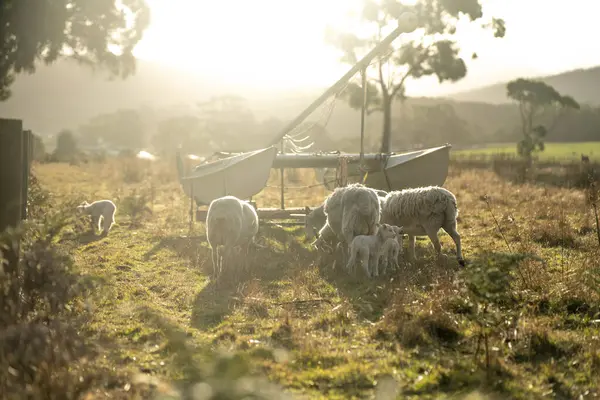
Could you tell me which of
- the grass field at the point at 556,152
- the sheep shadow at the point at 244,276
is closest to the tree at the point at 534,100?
the grass field at the point at 556,152

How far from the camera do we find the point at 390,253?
8.73m

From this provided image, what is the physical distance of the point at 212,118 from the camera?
11212 cm

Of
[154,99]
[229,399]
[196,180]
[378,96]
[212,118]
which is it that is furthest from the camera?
[154,99]

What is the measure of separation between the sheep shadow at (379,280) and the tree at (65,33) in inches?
490

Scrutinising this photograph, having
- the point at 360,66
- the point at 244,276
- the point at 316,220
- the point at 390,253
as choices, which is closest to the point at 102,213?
the point at 316,220

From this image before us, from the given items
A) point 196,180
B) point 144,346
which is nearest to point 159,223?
point 196,180

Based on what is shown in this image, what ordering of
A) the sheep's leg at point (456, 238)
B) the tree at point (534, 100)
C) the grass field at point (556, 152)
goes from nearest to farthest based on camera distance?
the sheep's leg at point (456, 238)
the grass field at point (556, 152)
the tree at point (534, 100)

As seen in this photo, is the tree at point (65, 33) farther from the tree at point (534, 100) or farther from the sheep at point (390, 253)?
the tree at point (534, 100)

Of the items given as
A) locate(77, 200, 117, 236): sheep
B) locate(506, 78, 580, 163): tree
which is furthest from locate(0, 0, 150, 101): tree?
locate(506, 78, 580, 163): tree

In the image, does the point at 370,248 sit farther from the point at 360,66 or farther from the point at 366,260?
the point at 360,66

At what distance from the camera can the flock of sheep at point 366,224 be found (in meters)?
8.52

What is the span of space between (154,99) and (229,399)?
168536 mm

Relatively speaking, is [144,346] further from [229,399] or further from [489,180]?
Answer: [489,180]

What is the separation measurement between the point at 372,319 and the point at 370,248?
210cm
